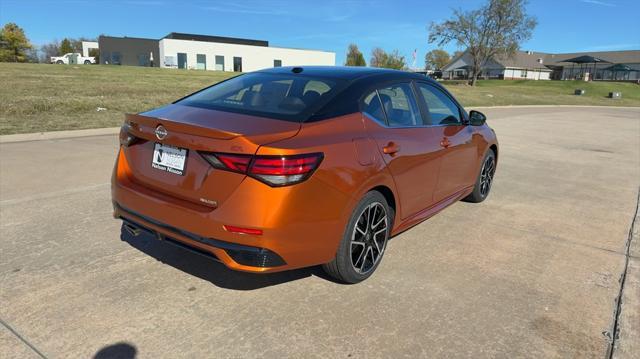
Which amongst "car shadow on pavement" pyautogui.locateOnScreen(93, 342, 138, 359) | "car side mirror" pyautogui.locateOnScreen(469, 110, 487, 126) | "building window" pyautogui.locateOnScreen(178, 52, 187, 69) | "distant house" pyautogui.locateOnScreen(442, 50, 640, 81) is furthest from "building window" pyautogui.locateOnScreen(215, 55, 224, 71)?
"car shadow on pavement" pyautogui.locateOnScreen(93, 342, 138, 359)

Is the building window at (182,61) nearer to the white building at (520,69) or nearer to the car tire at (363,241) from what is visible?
the white building at (520,69)

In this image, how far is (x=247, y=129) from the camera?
9.12 feet

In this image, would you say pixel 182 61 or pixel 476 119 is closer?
pixel 476 119

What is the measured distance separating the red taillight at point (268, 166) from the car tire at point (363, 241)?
0.65 meters

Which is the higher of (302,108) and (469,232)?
(302,108)

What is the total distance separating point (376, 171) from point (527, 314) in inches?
54.3

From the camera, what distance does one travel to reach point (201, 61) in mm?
71688

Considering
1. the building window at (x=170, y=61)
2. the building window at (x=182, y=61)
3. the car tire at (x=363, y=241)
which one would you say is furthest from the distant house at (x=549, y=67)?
the car tire at (x=363, y=241)

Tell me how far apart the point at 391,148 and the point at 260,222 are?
1275 millimetres

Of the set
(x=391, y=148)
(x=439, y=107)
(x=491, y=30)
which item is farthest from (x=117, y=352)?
(x=491, y=30)

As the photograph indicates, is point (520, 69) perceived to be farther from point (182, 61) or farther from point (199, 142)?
point (199, 142)

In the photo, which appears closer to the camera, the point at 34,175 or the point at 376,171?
the point at 376,171

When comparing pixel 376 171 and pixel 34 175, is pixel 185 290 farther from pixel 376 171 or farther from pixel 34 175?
pixel 34 175

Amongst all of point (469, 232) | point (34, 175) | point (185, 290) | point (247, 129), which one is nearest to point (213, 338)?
point (185, 290)
